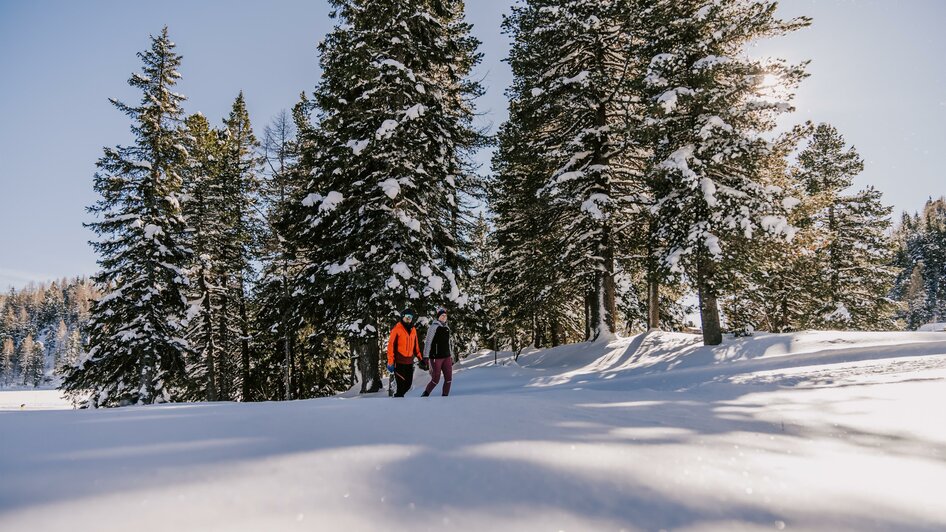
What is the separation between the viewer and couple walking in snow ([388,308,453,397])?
9.18 meters

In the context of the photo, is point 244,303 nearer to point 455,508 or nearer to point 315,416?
point 315,416

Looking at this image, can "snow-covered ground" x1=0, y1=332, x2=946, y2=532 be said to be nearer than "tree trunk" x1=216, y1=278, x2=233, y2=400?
Yes

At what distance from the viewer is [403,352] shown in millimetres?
9250

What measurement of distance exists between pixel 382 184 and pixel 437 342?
6.27 metres

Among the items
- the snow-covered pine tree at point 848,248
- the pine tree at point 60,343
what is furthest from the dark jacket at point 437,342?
the pine tree at point 60,343

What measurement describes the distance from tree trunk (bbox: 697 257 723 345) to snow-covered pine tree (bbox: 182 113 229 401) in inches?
862

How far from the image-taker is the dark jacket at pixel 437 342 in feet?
30.5

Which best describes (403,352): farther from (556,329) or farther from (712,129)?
(556,329)

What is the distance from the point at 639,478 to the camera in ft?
8.48

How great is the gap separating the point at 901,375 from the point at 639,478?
24.0ft

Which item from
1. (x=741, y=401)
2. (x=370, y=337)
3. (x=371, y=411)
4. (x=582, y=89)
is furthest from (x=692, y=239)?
(x=371, y=411)

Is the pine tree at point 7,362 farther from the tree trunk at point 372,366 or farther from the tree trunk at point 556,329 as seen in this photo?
the tree trunk at point 372,366

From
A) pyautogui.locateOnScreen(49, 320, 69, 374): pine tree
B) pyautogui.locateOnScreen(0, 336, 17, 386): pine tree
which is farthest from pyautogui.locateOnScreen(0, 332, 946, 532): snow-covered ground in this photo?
pyautogui.locateOnScreen(0, 336, 17, 386): pine tree

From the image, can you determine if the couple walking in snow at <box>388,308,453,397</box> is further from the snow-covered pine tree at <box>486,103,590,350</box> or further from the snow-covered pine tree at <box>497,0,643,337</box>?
the snow-covered pine tree at <box>486,103,590,350</box>
